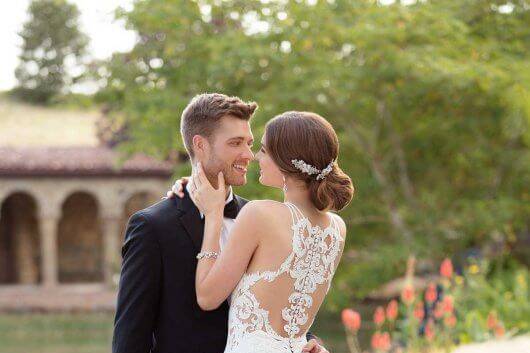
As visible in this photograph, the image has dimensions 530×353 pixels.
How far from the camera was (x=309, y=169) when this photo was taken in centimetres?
295

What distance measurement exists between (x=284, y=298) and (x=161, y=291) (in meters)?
0.37

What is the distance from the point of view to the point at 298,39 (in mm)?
13445

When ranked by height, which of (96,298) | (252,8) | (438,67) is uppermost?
(252,8)

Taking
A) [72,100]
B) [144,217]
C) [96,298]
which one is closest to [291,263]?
[144,217]

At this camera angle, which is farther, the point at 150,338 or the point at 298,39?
the point at 298,39

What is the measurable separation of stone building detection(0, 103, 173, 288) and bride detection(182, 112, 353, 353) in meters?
21.0

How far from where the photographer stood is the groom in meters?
2.96

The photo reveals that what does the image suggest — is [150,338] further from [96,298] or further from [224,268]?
[96,298]

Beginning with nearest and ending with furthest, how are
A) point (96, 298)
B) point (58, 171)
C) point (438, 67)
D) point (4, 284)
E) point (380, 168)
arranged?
point (438, 67) < point (380, 168) < point (96, 298) < point (58, 171) < point (4, 284)

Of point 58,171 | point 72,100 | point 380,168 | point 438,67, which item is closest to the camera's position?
point 438,67

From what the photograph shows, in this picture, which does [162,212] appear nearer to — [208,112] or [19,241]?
[208,112]

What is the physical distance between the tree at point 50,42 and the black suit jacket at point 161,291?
145 ft

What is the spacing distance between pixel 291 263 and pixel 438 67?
989 cm

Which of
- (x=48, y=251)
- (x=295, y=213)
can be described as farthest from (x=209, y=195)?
(x=48, y=251)
